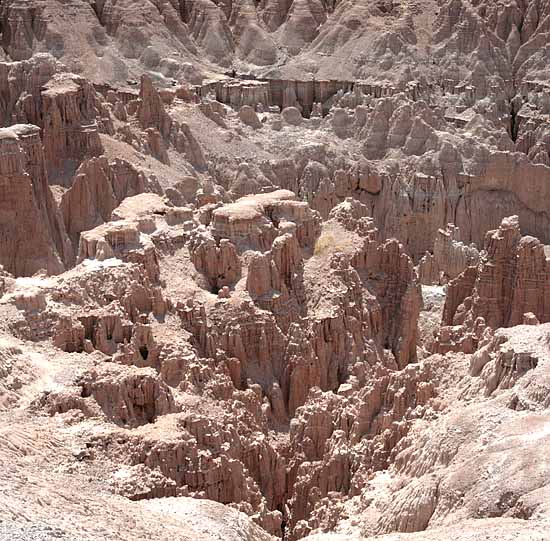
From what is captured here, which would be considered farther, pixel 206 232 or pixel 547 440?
pixel 206 232

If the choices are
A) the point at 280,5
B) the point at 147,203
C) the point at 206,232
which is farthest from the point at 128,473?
the point at 280,5

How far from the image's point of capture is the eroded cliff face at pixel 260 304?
81.9 feet

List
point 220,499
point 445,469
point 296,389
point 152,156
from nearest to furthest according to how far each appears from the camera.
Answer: point 445,469, point 220,499, point 296,389, point 152,156

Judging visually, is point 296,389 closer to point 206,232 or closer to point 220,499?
point 206,232

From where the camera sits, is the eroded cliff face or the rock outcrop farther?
the rock outcrop

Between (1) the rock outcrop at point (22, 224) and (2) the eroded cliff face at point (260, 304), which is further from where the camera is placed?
(1) the rock outcrop at point (22, 224)

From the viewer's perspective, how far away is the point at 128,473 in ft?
88.1

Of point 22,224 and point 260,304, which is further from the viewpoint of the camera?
point 22,224

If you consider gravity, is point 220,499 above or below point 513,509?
below

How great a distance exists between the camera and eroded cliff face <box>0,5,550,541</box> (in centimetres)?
2495

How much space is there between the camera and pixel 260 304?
4003 cm

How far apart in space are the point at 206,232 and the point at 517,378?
17026mm

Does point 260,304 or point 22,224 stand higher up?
point 22,224

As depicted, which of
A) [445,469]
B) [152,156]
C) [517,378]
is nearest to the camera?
[445,469]
